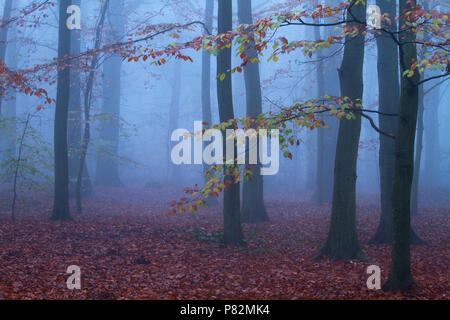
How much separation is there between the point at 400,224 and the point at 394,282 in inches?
40.9

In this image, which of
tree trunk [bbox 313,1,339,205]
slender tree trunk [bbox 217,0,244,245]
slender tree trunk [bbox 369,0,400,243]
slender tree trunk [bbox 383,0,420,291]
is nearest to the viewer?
slender tree trunk [bbox 383,0,420,291]

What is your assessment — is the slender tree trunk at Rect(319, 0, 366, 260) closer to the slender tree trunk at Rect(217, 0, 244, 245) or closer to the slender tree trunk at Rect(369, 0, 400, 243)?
the slender tree trunk at Rect(369, 0, 400, 243)

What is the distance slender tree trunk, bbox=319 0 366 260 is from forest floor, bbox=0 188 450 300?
453 millimetres

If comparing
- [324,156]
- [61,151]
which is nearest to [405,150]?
[61,151]

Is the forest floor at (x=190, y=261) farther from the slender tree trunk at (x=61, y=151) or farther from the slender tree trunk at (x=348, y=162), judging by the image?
the slender tree trunk at (x=61, y=151)

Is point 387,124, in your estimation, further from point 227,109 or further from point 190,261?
point 190,261

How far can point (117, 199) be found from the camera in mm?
20172

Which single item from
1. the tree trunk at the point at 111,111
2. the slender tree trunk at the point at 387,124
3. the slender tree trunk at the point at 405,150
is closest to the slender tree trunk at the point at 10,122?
the tree trunk at the point at 111,111

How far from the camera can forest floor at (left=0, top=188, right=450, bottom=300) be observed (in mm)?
6691

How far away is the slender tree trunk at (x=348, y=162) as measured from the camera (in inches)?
338

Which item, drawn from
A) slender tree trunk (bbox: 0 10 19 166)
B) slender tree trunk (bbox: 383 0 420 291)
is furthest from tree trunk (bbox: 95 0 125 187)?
slender tree trunk (bbox: 383 0 420 291)

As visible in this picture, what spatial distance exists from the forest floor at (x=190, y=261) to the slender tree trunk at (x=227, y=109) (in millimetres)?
441
